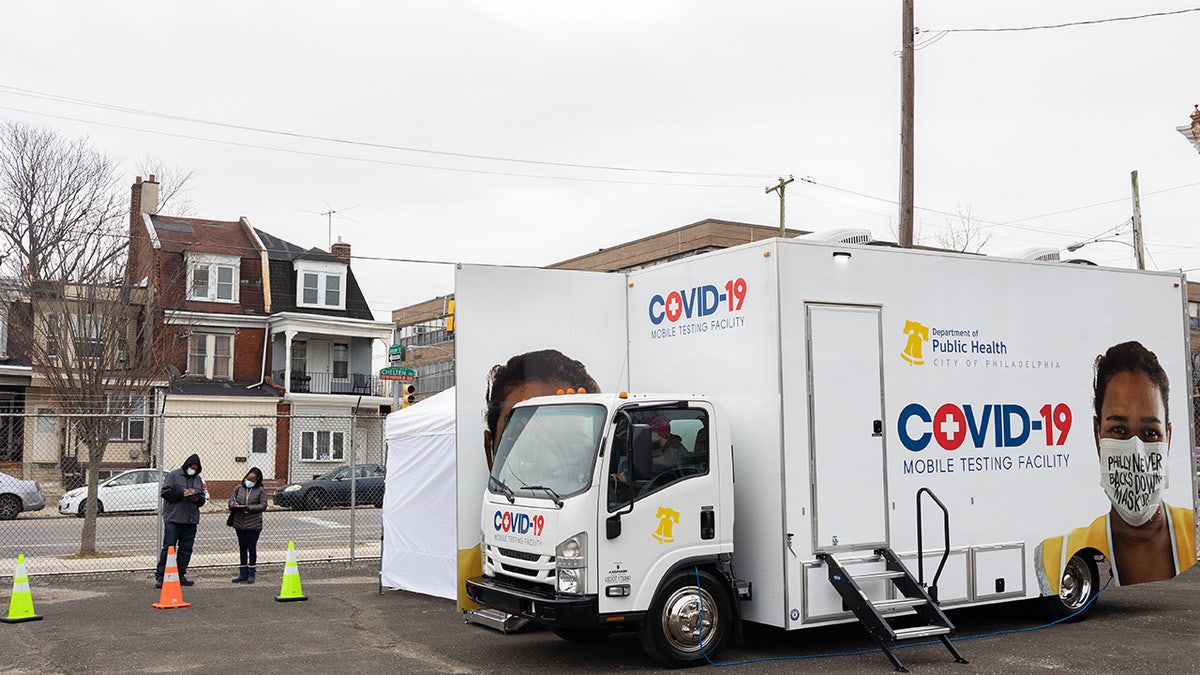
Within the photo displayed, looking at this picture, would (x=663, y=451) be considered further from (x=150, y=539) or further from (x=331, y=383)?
(x=331, y=383)

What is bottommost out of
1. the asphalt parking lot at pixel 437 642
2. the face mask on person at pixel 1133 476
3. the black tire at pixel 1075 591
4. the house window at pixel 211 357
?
the asphalt parking lot at pixel 437 642

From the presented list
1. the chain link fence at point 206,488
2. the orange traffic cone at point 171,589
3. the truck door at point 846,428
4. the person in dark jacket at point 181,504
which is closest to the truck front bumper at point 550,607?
the truck door at point 846,428

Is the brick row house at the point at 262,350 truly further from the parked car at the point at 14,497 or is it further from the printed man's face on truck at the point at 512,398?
the printed man's face on truck at the point at 512,398

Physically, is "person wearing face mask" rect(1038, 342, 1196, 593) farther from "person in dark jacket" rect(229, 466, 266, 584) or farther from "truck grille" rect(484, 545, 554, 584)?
"person in dark jacket" rect(229, 466, 266, 584)

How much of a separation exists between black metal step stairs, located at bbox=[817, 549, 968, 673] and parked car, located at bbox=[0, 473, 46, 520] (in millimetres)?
19917

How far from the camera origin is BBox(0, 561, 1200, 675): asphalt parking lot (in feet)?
30.3

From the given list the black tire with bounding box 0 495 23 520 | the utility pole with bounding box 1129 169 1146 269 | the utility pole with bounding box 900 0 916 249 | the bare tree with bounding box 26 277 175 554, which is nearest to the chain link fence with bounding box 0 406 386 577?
the black tire with bounding box 0 495 23 520

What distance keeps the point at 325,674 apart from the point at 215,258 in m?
34.4

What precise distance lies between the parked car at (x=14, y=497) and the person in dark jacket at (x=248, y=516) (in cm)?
1042

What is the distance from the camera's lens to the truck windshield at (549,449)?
8.93 m

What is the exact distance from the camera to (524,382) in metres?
10.4

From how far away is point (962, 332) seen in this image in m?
10.5

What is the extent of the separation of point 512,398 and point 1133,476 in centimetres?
677

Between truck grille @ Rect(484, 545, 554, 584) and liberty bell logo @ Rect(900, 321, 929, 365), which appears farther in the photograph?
liberty bell logo @ Rect(900, 321, 929, 365)
